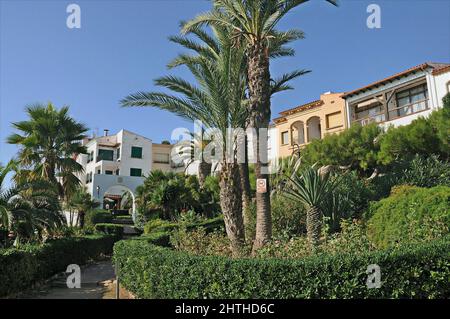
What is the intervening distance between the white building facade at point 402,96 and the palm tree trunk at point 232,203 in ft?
48.0

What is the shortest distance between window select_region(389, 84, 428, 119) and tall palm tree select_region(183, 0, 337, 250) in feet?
52.0

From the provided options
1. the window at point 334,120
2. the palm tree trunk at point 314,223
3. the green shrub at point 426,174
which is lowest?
the palm tree trunk at point 314,223

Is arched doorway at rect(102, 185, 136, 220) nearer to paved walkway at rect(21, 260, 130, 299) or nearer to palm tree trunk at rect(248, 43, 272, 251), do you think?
paved walkway at rect(21, 260, 130, 299)

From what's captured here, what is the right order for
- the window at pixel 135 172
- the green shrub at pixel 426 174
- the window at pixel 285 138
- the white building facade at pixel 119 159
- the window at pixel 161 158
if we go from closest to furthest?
the green shrub at pixel 426 174 < the window at pixel 285 138 < the white building facade at pixel 119 159 < the window at pixel 135 172 < the window at pixel 161 158

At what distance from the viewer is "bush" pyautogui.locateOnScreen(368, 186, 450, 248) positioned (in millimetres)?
8094

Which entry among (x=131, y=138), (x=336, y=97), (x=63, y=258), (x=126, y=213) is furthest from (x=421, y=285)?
(x=131, y=138)

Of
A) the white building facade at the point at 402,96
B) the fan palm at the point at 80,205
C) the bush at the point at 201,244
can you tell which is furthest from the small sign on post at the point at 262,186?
the fan palm at the point at 80,205

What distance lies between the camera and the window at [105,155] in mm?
45750

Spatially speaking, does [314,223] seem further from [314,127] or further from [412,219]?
[314,127]

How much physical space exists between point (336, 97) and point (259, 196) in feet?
72.2

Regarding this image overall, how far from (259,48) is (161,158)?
41.9 metres

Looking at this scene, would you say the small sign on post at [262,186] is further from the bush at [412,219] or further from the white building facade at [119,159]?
the white building facade at [119,159]

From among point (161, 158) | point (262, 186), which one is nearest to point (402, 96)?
point (262, 186)

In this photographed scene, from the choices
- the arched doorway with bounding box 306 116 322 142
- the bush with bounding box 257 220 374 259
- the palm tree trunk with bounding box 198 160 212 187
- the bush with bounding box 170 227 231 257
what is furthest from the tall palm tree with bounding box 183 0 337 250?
the arched doorway with bounding box 306 116 322 142
